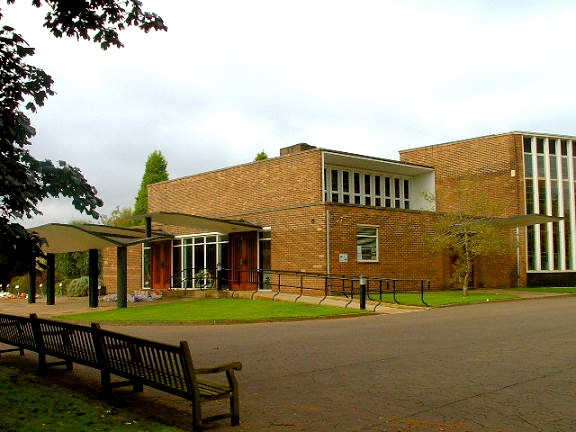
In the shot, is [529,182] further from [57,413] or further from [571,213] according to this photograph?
[57,413]

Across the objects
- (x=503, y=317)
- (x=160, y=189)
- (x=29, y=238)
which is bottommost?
(x=503, y=317)

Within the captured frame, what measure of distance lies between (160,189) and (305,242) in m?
14.9

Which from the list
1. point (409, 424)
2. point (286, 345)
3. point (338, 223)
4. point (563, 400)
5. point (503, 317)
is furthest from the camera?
point (338, 223)

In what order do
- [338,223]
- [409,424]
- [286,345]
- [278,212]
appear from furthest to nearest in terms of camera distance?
Result: [278,212]
[338,223]
[286,345]
[409,424]

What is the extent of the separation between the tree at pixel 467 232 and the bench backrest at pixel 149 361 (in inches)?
832

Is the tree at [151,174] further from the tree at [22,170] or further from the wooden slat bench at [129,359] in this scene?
the tree at [22,170]

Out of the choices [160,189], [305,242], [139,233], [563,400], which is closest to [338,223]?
[305,242]

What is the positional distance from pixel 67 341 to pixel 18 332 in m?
2.15

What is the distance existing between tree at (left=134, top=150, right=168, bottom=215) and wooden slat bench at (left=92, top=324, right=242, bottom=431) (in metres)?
45.1

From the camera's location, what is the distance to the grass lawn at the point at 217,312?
766 inches

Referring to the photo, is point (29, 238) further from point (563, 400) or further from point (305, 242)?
point (305, 242)

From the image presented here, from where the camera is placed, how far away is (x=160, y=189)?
3878 cm

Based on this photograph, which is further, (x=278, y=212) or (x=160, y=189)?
(x=160, y=189)

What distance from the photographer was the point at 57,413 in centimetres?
735
